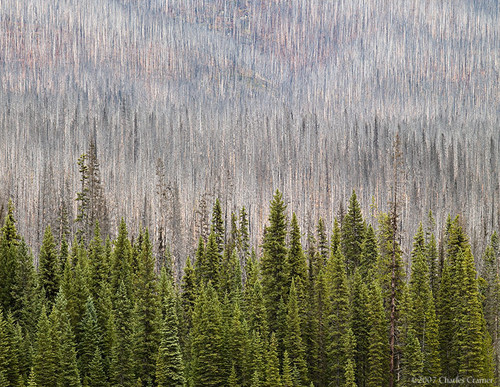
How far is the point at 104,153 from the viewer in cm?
17175

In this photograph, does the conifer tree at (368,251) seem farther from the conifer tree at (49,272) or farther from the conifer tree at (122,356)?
the conifer tree at (49,272)

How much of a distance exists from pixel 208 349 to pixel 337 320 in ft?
40.3

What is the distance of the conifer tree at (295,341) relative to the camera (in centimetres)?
4828

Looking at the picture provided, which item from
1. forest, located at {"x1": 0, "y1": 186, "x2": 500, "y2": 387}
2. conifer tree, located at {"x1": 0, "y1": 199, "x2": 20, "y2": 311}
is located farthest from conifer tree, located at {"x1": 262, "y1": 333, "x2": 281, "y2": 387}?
conifer tree, located at {"x1": 0, "y1": 199, "x2": 20, "y2": 311}

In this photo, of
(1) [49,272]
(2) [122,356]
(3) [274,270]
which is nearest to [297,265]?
(3) [274,270]

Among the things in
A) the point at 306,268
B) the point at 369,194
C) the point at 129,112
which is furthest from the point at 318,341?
the point at 129,112

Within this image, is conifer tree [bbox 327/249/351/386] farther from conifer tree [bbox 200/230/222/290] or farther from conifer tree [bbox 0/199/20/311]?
conifer tree [bbox 0/199/20/311]

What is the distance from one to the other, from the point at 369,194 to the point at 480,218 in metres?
27.9

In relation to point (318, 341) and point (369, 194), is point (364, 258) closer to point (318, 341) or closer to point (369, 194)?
point (318, 341)

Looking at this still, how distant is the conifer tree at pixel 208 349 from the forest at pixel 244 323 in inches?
3.9

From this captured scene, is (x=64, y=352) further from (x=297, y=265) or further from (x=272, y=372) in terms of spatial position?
(x=297, y=265)

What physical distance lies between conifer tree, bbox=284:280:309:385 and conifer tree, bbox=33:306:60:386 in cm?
1761

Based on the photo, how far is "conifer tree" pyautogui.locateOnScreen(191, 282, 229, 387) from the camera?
1805 inches

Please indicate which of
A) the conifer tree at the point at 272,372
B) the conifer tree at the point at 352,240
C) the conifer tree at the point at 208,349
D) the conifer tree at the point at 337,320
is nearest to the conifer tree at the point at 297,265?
the conifer tree at the point at 337,320
